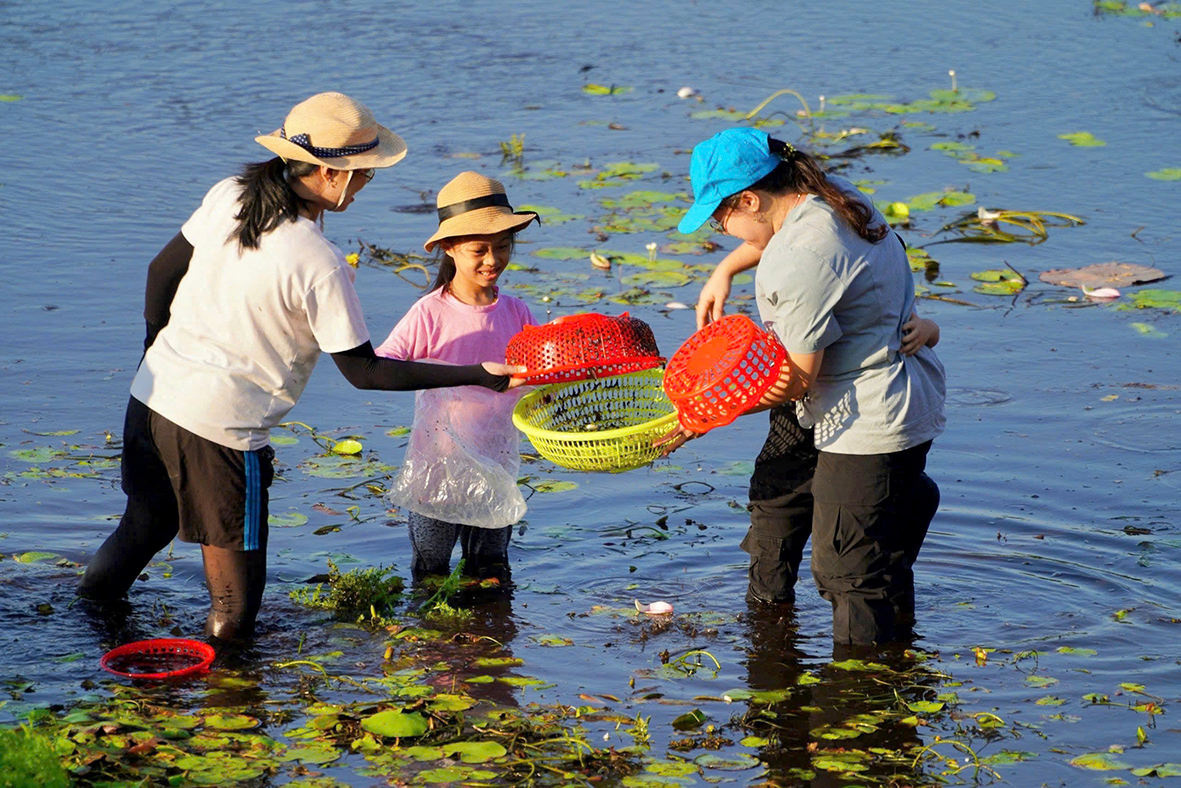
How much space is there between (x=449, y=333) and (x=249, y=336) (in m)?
0.84

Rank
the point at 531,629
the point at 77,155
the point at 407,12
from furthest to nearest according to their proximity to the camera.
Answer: the point at 407,12, the point at 77,155, the point at 531,629

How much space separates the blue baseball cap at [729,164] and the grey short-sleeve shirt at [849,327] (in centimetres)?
17

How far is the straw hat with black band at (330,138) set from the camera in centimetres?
397

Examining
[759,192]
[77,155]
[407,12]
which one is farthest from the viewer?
[407,12]

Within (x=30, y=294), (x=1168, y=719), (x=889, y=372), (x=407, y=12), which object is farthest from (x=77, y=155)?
(x=1168, y=719)

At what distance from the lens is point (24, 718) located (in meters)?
3.96

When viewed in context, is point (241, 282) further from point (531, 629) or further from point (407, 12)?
point (407, 12)

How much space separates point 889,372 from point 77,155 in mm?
8006

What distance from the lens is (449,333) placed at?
4.71m

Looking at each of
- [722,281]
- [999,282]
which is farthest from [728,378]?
[999,282]

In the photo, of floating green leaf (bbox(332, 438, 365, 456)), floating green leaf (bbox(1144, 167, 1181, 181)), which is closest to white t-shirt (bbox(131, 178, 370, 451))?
floating green leaf (bbox(332, 438, 365, 456))

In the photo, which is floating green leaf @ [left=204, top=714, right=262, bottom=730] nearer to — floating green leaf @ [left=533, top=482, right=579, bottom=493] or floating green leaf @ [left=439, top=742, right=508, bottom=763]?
floating green leaf @ [left=439, top=742, right=508, bottom=763]

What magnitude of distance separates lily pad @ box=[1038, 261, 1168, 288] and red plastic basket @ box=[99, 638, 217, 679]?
18.8 ft

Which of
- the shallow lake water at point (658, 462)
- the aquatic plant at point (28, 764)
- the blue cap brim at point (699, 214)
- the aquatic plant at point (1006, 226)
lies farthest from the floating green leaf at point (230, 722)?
the aquatic plant at point (1006, 226)
